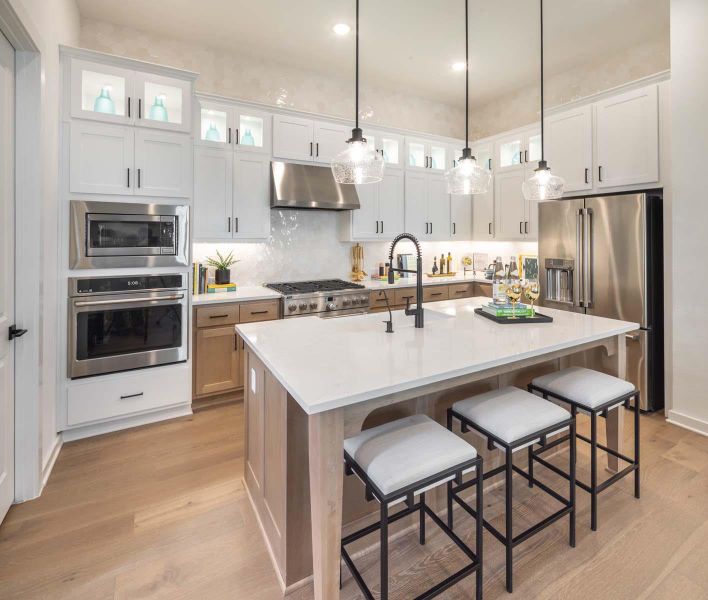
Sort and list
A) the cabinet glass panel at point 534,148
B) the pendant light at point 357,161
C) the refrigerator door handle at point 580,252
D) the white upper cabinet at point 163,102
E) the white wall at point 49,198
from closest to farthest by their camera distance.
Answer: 1. the pendant light at point 357,161
2. the white wall at point 49,198
3. the white upper cabinet at point 163,102
4. the refrigerator door handle at point 580,252
5. the cabinet glass panel at point 534,148

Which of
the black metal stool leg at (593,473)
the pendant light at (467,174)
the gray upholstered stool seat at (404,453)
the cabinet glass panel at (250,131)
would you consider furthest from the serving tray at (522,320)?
the cabinet glass panel at (250,131)

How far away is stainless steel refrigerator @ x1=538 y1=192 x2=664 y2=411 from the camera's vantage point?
3.24 metres

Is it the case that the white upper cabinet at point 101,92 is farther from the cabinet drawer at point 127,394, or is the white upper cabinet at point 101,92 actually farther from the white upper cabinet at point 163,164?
the cabinet drawer at point 127,394

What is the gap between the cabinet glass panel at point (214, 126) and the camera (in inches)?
142

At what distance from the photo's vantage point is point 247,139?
377 centimetres

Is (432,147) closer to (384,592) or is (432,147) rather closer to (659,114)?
(659,114)

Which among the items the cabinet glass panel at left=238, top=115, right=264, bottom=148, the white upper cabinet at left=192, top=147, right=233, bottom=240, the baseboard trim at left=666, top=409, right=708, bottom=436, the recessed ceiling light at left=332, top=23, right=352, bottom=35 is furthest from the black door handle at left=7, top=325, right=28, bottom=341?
the baseboard trim at left=666, top=409, right=708, bottom=436

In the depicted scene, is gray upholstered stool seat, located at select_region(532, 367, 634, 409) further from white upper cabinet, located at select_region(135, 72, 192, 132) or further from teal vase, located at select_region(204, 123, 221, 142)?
teal vase, located at select_region(204, 123, 221, 142)

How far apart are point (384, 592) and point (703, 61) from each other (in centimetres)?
386

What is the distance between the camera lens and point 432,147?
4918 mm

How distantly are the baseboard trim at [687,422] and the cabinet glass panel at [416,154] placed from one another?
3.48 m

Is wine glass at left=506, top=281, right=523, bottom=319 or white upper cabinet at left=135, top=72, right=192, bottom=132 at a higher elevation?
white upper cabinet at left=135, top=72, right=192, bottom=132

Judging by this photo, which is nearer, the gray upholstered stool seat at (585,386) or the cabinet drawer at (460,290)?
the gray upholstered stool seat at (585,386)

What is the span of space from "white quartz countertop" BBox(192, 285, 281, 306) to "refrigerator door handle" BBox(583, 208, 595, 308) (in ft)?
8.99
